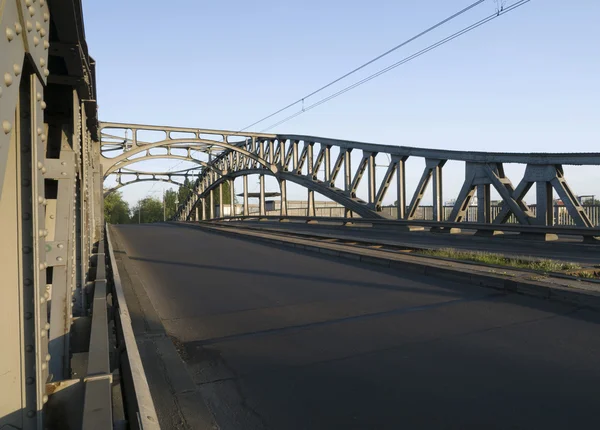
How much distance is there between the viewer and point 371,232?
23.5 m

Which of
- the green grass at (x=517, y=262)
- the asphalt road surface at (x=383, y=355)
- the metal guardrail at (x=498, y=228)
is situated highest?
the metal guardrail at (x=498, y=228)

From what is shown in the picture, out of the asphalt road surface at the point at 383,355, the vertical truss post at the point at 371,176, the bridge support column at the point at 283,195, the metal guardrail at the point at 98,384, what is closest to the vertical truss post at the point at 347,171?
the vertical truss post at the point at 371,176

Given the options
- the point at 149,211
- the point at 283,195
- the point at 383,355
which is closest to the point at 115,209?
the point at 149,211

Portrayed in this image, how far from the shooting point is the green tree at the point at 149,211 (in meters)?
156

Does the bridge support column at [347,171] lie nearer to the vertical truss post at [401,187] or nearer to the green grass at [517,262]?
the vertical truss post at [401,187]

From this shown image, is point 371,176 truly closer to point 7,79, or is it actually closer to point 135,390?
point 135,390

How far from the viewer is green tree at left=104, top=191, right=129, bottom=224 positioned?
12346 centimetres

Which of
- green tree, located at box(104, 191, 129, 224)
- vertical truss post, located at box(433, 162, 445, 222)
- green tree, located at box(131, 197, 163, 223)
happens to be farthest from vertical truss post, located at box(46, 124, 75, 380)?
green tree, located at box(131, 197, 163, 223)

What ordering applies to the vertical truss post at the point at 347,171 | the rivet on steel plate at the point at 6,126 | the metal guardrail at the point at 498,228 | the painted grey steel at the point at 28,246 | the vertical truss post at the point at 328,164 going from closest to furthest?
the rivet on steel plate at the point at 6,126 < the painted grey steel at the point at 28,246 < the metal guardrail at the point at 498,228 < the vertical truss post at the point at 347,171 < the vertical truss post at the point at 328,164

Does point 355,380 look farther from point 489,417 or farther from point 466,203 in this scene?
point 466,203

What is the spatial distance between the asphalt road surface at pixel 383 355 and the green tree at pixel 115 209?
120088mm

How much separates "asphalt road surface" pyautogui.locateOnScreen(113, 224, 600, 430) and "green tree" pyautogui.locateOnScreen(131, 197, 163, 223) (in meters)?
154

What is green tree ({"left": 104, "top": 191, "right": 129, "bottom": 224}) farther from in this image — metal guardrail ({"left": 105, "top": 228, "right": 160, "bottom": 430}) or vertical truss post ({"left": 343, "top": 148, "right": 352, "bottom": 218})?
metal guardrail ({"left": 105, "top": 228, "right": 160, "bottom": 430})

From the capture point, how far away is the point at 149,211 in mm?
158250
